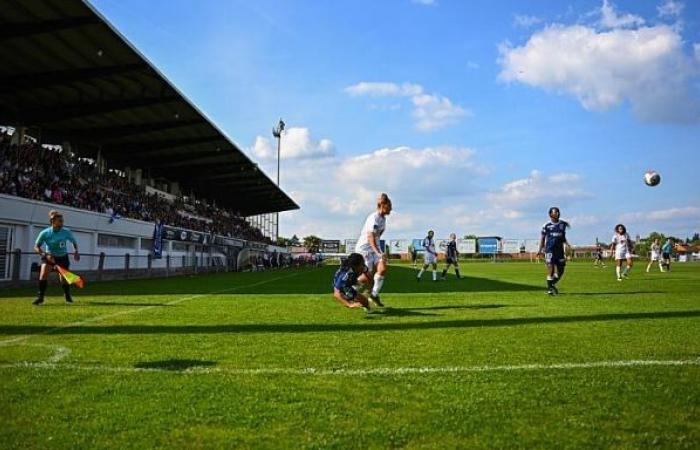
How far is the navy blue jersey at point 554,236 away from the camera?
45.3ft

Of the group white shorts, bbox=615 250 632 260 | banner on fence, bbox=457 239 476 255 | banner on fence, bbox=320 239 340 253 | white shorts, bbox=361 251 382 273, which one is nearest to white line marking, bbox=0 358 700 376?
white shorts, bbox=361 251 382 273

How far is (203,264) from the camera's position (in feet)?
136

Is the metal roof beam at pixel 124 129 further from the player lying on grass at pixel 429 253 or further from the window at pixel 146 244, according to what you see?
A: the player lying on grass at pixel 429 253

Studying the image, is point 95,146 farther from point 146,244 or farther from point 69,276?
point 69,276

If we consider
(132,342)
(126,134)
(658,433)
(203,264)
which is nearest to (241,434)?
(658,433)

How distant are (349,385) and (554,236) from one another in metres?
10.8

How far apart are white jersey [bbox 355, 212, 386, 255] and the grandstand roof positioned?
617 inches

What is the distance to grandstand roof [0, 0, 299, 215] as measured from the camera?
20609mm

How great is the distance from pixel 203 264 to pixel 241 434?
39.5m

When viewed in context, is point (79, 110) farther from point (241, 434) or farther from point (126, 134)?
point (241, 434)

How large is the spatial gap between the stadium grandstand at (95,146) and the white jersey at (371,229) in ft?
48.3

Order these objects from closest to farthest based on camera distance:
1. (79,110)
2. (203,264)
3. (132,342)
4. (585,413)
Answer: (585,413) → (132,342) → (79,110) → (203,264)

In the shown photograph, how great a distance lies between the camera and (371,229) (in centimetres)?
984

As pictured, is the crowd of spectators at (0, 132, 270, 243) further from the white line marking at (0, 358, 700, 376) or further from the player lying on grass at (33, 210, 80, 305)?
the white line marking at (0, 358, 700, 376)
